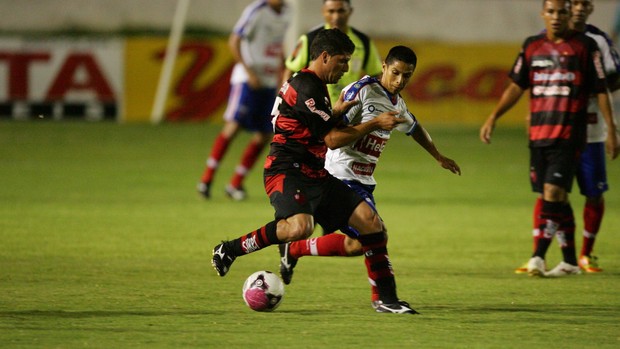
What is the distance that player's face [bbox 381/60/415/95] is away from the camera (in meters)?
7.13

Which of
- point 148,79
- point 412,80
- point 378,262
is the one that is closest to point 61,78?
point 148,79

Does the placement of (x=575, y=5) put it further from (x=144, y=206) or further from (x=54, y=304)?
(x=144, y=206)

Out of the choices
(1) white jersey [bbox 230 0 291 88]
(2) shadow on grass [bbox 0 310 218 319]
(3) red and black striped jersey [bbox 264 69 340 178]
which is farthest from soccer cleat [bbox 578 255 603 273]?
(1) white jersey [bbox 230 0 291 88]

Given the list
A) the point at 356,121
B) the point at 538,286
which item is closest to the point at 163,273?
the point at 356,121

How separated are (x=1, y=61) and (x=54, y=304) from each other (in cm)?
1660

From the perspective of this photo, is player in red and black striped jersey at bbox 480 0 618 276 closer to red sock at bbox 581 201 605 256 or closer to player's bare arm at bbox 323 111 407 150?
red sock at bbox 581 201 605 256

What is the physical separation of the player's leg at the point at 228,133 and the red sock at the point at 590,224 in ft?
16.5

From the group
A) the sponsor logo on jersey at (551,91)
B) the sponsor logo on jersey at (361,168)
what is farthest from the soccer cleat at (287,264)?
the sponsor logo on jersey at (551,91)

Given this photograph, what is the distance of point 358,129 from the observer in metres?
6.85

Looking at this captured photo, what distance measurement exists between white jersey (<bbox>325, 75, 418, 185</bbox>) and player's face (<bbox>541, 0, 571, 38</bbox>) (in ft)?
5.21

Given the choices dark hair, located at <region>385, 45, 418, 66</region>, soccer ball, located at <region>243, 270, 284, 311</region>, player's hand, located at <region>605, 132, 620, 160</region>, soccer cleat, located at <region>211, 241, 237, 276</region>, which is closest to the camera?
soccer ball, located at <region>243, 270, 284, 311</region>

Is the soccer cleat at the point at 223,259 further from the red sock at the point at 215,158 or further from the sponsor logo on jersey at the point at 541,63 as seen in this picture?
the red sock at the point at 215,158

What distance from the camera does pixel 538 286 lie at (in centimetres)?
810

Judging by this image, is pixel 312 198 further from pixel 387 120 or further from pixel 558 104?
pixel 558 104
